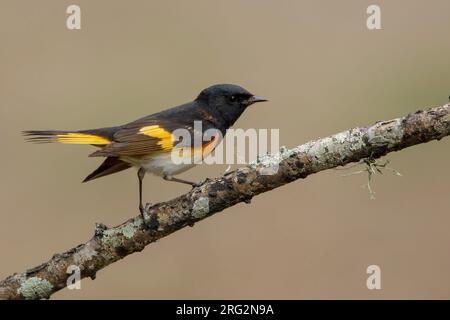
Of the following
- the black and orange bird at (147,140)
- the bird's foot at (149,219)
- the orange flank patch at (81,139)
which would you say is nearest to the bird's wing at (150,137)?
the black and orange bird at (147,140)

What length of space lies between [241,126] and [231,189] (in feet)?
19.3

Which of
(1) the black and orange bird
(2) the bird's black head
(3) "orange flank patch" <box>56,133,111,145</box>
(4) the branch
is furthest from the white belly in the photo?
(4) the branch

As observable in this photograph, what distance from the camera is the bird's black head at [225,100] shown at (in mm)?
5680

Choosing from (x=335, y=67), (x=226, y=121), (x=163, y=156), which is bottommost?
(x=163, y=156)

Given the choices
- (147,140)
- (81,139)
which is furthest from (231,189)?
(81,139)

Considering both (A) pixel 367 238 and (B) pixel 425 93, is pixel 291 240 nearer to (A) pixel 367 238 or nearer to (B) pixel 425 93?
(A) pixel 367 238

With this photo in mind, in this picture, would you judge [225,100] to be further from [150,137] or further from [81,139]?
[81,139]

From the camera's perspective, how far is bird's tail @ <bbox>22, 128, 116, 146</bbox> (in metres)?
5.10

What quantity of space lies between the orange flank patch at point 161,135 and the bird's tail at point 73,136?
22cm

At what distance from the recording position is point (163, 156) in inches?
207

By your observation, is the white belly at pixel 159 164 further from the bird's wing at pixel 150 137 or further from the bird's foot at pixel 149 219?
the bird's foot at pixel 149 219

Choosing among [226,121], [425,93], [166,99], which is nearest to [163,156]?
[226,121]

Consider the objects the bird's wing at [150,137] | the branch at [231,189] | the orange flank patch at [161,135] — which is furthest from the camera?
the orange flank patch at [161,135]

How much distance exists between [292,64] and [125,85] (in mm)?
2360
